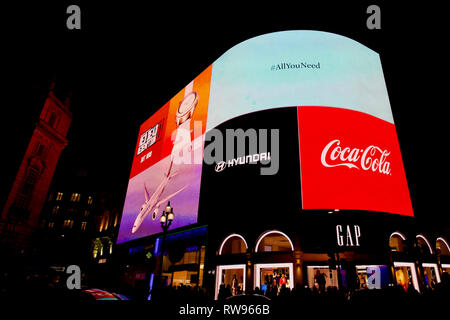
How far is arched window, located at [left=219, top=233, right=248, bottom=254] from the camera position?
18.4 m

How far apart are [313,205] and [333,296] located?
9881mm

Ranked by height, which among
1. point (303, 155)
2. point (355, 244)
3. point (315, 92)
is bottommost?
point (355, 244)

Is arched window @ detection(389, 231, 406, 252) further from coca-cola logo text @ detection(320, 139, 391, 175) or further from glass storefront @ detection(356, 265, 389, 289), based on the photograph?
coca-cola logo text @ detection(320, 139, 391, 175)

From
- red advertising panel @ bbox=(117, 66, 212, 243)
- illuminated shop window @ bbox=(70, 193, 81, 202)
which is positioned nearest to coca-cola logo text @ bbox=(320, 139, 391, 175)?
red advertising panel @ bbox=(117, 66, 212, 243)

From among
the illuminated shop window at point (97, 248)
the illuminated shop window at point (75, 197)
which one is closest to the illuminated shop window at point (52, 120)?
the illuminated shop window at point (97, 248)

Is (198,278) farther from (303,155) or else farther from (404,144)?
(404,144)

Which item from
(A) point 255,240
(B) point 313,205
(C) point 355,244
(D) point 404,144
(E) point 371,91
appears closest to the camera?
(B) point 313,205

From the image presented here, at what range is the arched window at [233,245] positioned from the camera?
1838 cm

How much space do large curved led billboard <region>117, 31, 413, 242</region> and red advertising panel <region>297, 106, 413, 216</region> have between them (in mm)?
60

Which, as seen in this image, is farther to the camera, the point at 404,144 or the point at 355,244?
the point at 404,144

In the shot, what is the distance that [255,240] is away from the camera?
56.5 ft

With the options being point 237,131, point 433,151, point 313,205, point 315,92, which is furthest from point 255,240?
point 433,151

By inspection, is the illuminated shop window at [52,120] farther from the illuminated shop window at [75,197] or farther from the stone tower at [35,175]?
the illuminated shop window at [75,197]

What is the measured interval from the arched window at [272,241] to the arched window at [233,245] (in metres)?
1.47
